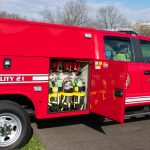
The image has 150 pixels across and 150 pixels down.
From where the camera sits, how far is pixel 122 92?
5711 mm

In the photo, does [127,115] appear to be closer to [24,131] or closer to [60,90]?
[60,90]

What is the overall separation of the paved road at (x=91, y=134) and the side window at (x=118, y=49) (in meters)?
1.41

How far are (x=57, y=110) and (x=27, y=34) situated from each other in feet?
4.90

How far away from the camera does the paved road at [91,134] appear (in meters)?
5.85

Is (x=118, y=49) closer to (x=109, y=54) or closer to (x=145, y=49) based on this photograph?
(x=109, y=54)

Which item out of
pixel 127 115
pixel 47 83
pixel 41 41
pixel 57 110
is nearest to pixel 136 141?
pixel 127 115

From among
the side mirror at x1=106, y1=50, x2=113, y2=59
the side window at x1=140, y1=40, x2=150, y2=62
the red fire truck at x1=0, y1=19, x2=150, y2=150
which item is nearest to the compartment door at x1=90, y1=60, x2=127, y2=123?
the red fire truck at x1=0, y1=19, x2=150, y2=150

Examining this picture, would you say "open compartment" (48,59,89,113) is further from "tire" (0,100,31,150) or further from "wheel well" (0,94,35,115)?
"tire" (0,100,31,150)

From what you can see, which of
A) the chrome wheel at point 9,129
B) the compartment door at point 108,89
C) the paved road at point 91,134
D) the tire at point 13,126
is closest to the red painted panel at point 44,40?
the compartment door at point 108,89

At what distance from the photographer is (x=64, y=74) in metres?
6.50

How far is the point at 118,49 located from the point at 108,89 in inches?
46.4

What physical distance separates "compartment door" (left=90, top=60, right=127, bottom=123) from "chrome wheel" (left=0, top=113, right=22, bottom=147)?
4.97 feet

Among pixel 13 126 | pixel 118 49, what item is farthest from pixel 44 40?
pixel 118 49

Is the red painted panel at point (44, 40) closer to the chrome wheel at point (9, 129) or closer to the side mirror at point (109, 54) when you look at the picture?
the side mirror at point (109, 54)
